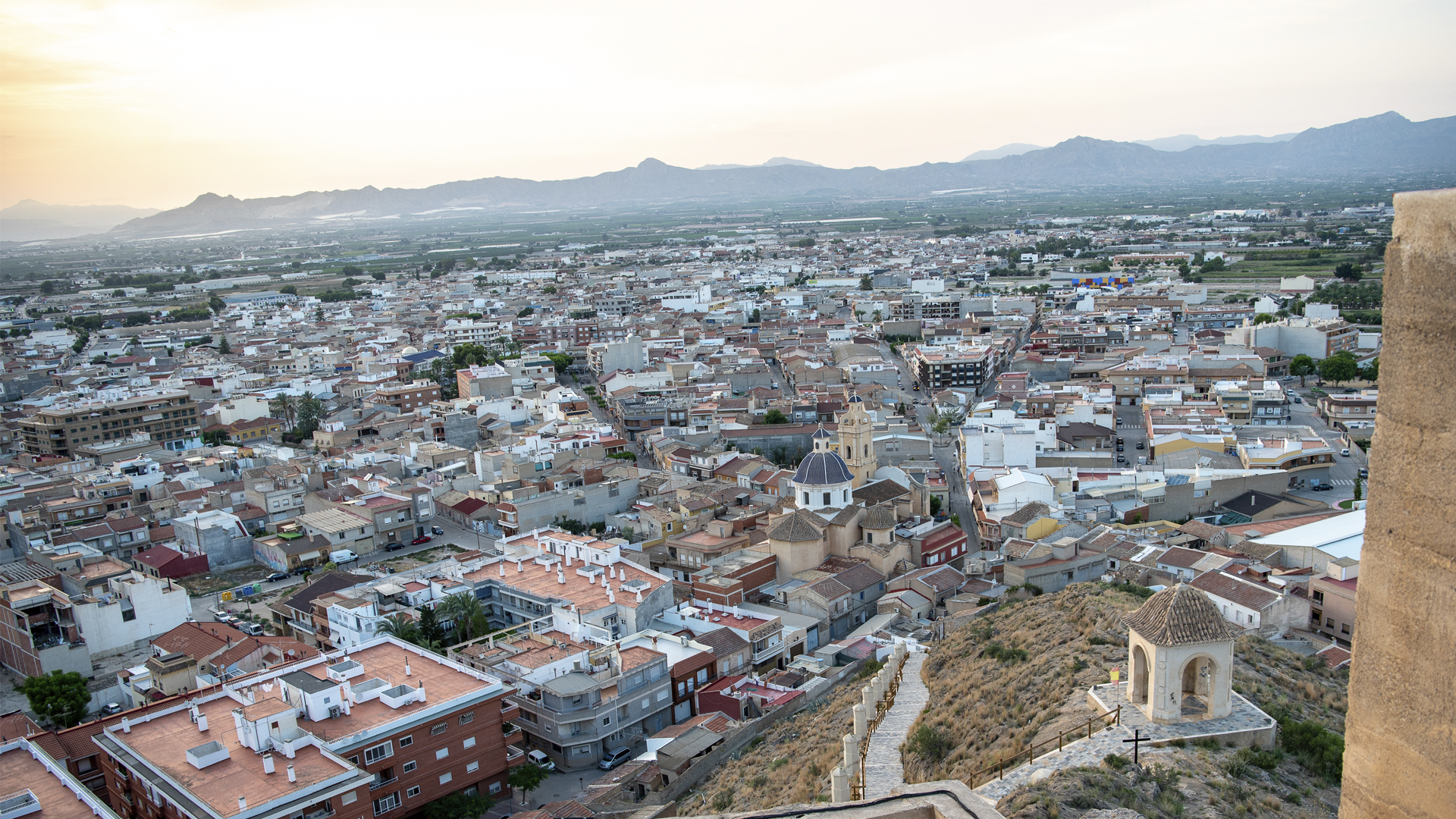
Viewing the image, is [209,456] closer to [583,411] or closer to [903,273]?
[583,411]

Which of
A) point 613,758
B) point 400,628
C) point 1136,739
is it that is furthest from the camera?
point 400,628

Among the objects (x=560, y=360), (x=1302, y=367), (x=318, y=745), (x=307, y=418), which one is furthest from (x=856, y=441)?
(x=560, y=360)

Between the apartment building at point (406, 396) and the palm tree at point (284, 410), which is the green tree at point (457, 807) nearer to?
the apartment building at point (406, 396)

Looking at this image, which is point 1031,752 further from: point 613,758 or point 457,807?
point 613,758

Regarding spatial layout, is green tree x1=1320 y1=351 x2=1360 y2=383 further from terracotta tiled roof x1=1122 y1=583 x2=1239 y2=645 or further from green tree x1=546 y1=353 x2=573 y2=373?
terracotta tiled roof x1=1122 y1=583 x2=1239 y2=645

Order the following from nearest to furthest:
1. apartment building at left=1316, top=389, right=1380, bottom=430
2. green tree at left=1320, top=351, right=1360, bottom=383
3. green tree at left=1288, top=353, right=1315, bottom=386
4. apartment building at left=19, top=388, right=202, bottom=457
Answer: apartment building at left=1316, top=389, right=1380, bottom=430 < apartment building at left=19, top=388, right=202, bottom=457 < green tree at left=1320, top=351, right=1360, bottom=383 < green tree at left=1288, top=353, right=1315, bottom=386

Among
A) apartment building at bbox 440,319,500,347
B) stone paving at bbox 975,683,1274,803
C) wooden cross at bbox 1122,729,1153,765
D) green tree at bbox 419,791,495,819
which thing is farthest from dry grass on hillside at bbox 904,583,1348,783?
apartment building at bbox 440,319,500,347
